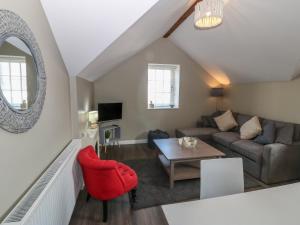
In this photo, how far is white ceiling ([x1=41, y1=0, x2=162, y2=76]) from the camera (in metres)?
1.77

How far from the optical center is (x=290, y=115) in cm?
333

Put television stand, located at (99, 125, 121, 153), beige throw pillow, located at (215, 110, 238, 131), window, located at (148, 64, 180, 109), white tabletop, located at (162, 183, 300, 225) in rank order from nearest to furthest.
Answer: white tabletop, located at (162, 183, 300, 225) < television stand, located at (99, 125, 121, 153) < beige throw pillow, located at (215, 110, 238, 131) < window, located at (148, 64, 180, 109)

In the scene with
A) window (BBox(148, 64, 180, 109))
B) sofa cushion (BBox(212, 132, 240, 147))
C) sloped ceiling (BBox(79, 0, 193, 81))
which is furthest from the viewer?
window (BBox(148, 64, 180, 109))

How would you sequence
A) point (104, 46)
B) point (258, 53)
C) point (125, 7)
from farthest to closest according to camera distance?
1. point (258, 53)
2. point (104, 46)
3. point (125, 7)

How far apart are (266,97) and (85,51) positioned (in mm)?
3899

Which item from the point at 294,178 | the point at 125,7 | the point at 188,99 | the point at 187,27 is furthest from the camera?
the point at 188,99

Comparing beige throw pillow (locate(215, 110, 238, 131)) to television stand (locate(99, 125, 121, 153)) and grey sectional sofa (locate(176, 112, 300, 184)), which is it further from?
television stand (locate(99, 125, 121, 153))

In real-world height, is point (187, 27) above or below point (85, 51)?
above

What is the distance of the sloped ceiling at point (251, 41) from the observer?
7.66 feet

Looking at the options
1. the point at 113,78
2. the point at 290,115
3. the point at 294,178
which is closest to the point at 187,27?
the point at 113,78

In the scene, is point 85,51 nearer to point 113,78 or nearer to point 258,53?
point 113,78

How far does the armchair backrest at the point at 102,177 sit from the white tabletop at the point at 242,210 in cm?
91

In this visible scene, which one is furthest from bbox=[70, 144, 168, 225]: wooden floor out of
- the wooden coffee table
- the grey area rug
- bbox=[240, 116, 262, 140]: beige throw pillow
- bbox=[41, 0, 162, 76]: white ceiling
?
bbox=[240, 116, 262, 140]: beige throw pillow

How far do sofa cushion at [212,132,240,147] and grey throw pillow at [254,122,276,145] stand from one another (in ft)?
1.57
